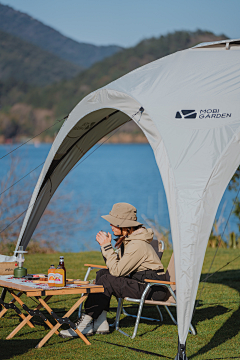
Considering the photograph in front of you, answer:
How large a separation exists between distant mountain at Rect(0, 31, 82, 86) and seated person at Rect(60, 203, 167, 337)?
119 ft

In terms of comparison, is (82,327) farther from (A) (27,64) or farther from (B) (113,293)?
(A) (27,64)

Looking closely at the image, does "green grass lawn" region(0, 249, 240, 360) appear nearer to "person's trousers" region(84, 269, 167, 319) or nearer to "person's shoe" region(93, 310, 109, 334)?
"person's shoe" region(93, 310, 109, 334)

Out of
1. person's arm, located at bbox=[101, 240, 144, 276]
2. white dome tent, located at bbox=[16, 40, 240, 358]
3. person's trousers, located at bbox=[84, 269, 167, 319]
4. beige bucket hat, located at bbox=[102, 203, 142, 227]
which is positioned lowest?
person's trousers, located at bbox=[84, 269, 167, 319]

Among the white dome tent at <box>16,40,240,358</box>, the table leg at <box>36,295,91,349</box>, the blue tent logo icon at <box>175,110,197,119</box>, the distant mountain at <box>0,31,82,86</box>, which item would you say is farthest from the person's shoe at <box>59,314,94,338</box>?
the distant mountain at <box>0,31,82,86</box>

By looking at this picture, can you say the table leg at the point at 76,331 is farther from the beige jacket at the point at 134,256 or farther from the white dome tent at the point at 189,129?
the white dome tent at the point at 189,129

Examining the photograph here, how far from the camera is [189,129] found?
3432mm

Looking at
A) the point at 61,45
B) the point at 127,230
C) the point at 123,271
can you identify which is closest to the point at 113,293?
the point at 123,271

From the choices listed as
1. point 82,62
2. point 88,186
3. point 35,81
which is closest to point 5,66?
point 35,81

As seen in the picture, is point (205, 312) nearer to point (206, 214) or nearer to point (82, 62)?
point (206, 214)

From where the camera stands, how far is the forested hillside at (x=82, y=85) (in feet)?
100

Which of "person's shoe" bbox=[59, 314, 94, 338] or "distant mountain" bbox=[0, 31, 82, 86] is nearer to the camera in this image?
"person's shoe" bbox=[59, 314, 94, 338]

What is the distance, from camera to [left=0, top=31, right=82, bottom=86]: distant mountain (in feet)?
134

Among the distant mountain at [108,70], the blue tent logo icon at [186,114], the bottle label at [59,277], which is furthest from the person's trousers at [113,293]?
the distant mountain at [108,70]

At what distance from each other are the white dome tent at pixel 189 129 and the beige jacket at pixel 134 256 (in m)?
0.66
